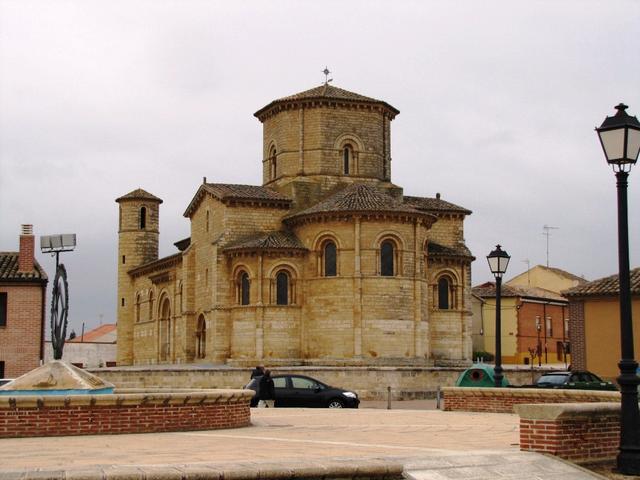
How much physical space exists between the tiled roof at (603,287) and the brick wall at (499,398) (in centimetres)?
1600

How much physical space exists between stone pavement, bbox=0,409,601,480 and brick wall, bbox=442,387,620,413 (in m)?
1.98

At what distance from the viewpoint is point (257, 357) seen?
44625mm

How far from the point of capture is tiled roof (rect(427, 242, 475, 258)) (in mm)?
49281

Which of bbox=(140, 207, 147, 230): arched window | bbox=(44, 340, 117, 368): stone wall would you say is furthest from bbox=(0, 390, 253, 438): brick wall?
bbox=(44, 340, 117, 368): stone wall

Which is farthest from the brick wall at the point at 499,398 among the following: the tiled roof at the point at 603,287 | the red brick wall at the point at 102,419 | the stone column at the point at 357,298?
the stone column at the point at 357,298

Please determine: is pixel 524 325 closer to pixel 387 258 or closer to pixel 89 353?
pixel 387 258

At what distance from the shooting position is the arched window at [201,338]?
4944 cm

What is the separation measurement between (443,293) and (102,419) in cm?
3525

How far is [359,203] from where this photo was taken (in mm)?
44969

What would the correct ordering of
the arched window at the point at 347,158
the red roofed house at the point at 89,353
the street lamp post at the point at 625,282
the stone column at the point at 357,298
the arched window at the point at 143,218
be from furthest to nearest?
1. the red roofed house at the point at 89,353
2. the arched window at the point at 143,218
3. the arched window at the point at 347,158
4. the stone column at the point at 357,298
5. the street lamp post at the point at 625,282

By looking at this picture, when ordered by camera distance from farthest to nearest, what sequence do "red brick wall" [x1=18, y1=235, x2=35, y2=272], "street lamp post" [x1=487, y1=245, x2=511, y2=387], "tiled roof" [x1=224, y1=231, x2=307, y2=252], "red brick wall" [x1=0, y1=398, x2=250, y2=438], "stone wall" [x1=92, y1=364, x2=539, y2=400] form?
"tiled roof" [x1=224, y1=231, x2=307, y2=252], "red brick wall" [x1=18, y1=235, x2=35, y2=272], "stone wall" [x1=92, y1=364, x2=539, y2=400], "street lamp post" [x1=487, y1=245, x2=511, y2=387], "red brick wall" [x1=0, y1=398, x2=250, y2=438]

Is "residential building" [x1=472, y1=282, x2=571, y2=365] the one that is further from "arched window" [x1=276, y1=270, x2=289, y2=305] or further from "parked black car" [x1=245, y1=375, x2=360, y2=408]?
"parked black car" [x1=245, y1=375, x2=360, y2=408]

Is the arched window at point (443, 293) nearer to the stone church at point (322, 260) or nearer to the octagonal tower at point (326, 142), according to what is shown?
the stone church at point (322, 260)

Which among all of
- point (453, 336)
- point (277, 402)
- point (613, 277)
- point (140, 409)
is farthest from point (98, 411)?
point (453, 336)
